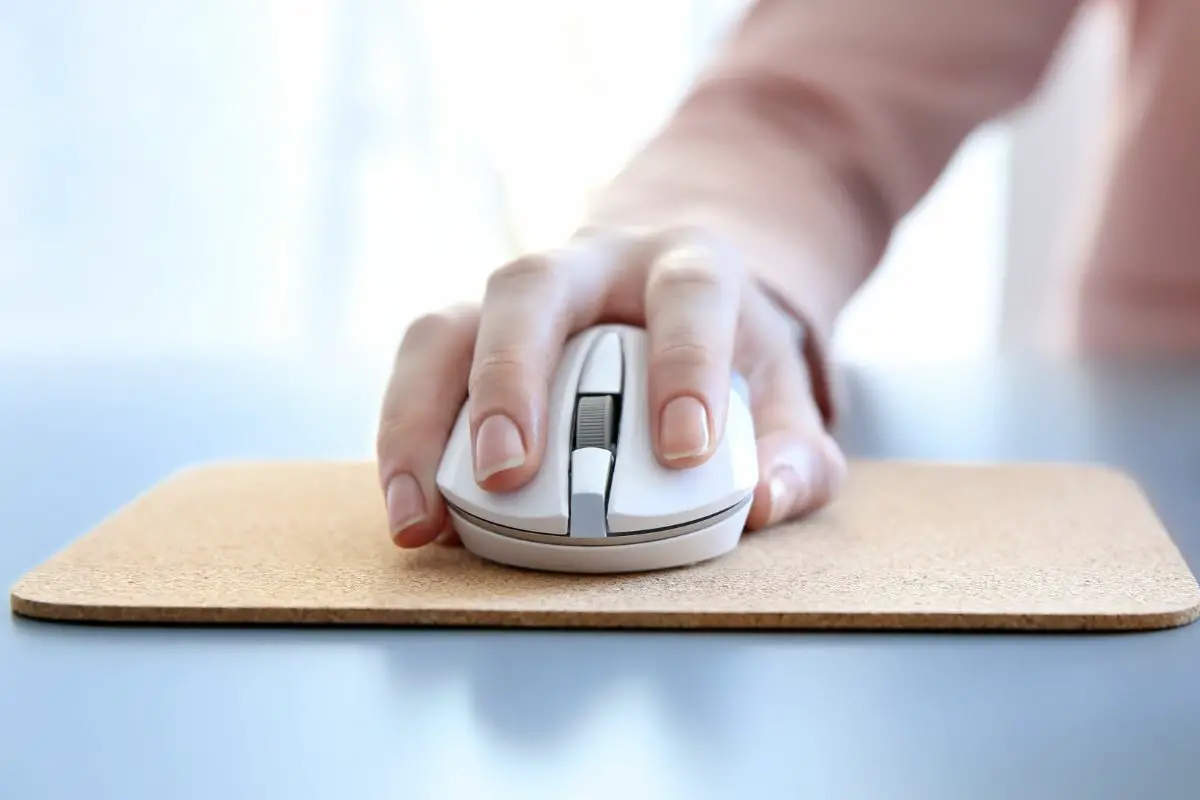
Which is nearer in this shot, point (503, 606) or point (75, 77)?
point (503, 606)

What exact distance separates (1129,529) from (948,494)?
0.10m

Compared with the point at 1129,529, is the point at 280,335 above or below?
below

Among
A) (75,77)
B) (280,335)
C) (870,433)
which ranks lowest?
(280,335)

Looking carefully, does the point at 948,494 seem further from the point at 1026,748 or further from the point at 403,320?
the point at 403,320

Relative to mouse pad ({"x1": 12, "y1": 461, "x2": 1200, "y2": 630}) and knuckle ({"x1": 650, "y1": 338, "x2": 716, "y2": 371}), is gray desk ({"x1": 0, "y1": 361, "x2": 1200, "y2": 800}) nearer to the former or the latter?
mouse pad ({"x1": 12, "y1": 461, "x2": 1200, "y2": 630})

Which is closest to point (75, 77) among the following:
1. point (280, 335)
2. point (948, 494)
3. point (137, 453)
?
point (280, 335)

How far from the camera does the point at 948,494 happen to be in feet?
2.11

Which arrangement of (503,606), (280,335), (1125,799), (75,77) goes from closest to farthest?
(1125,799)
(503,606)
(75,77)
(280,335)

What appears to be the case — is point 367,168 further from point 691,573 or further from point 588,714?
point 588,714

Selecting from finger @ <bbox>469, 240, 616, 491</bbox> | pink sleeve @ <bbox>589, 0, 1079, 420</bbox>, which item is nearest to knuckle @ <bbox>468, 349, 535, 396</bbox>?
finger @ <bbox>469, 240, 616, 491</bbox>

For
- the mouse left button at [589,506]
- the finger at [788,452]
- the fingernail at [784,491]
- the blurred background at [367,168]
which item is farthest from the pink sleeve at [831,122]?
the blurred background at [367,168]

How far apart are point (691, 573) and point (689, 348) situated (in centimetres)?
10

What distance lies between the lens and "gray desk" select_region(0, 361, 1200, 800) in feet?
1.10

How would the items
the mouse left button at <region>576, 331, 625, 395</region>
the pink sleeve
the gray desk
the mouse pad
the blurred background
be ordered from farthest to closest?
the blurred background < the pink sleeve < the mouse left button at <region>576, 331, 625, 395</region> < the mouse pad < the gray desk
